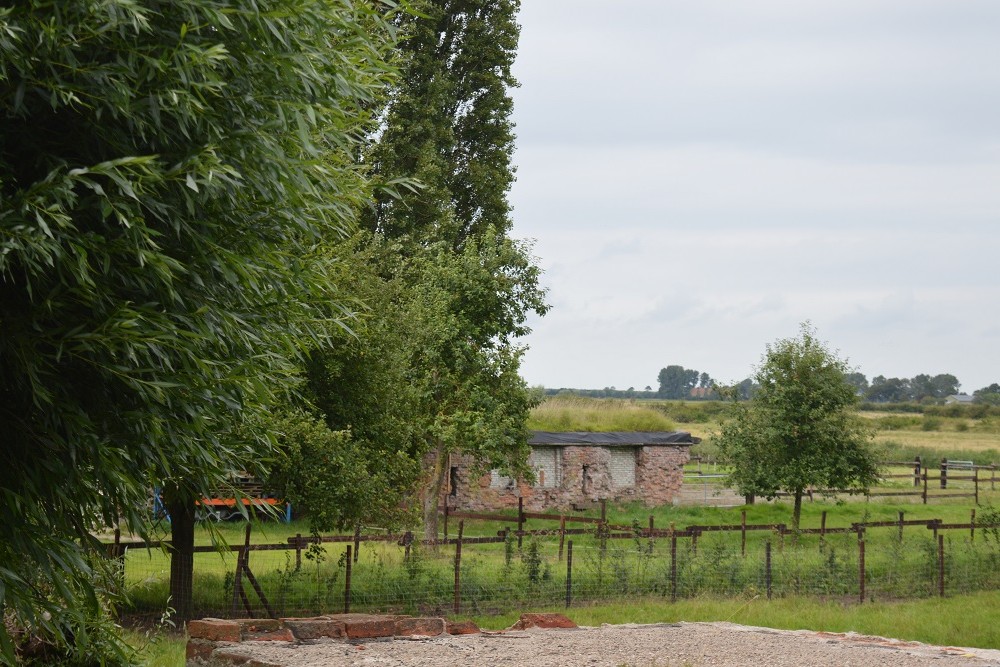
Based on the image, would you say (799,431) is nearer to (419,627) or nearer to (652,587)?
(652,587)

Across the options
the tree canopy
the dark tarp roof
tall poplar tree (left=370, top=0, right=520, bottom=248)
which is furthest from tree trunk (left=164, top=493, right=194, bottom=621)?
the dark tarp roof

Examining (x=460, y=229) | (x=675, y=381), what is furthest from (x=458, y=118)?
(x=675, y=381)

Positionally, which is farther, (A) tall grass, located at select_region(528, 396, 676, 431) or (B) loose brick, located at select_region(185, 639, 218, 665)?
(A) tall grass, located at select_region(528, 396, 676, 431)

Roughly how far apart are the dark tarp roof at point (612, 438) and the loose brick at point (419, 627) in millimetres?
23270

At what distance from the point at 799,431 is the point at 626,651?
17996 millimetres

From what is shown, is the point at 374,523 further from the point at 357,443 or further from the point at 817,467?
the point at 817,467

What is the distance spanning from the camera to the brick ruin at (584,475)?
111ft

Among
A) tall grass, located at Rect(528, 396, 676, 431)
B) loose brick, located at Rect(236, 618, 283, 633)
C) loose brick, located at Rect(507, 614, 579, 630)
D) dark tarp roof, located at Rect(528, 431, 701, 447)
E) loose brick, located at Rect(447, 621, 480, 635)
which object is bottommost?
loose brick, located at Rect(507, 614, 579, 630)

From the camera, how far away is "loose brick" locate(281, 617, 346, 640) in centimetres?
1078

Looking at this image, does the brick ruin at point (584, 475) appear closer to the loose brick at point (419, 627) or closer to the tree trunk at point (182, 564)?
the tree trunk at point (182, 564)

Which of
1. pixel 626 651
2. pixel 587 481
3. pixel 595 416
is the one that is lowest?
pixel 587 481

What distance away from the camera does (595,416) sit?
39.5 meters

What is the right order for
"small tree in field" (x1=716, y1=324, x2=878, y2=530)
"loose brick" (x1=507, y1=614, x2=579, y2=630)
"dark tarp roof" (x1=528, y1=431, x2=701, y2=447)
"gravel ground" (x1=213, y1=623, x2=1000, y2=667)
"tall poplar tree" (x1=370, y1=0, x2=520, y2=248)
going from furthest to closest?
"dark tarp roof" (x1=528, y1=431, x2=701, y2=447)
"tall poplar tree" (x1=370, y1=0, x2=520, y2=248)
"small tree in field" (x1=716, y1=324, x2=878, y2=530)
"loose brick" (x1=507, y1=614, x2=579, y2=630)
"gravel ground" (x1=213, y1=623, x2=1000, y2=667)

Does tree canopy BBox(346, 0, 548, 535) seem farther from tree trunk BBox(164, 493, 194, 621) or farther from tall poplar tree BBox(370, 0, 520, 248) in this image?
tree trunk BBox(164, 493, 194, 621)
